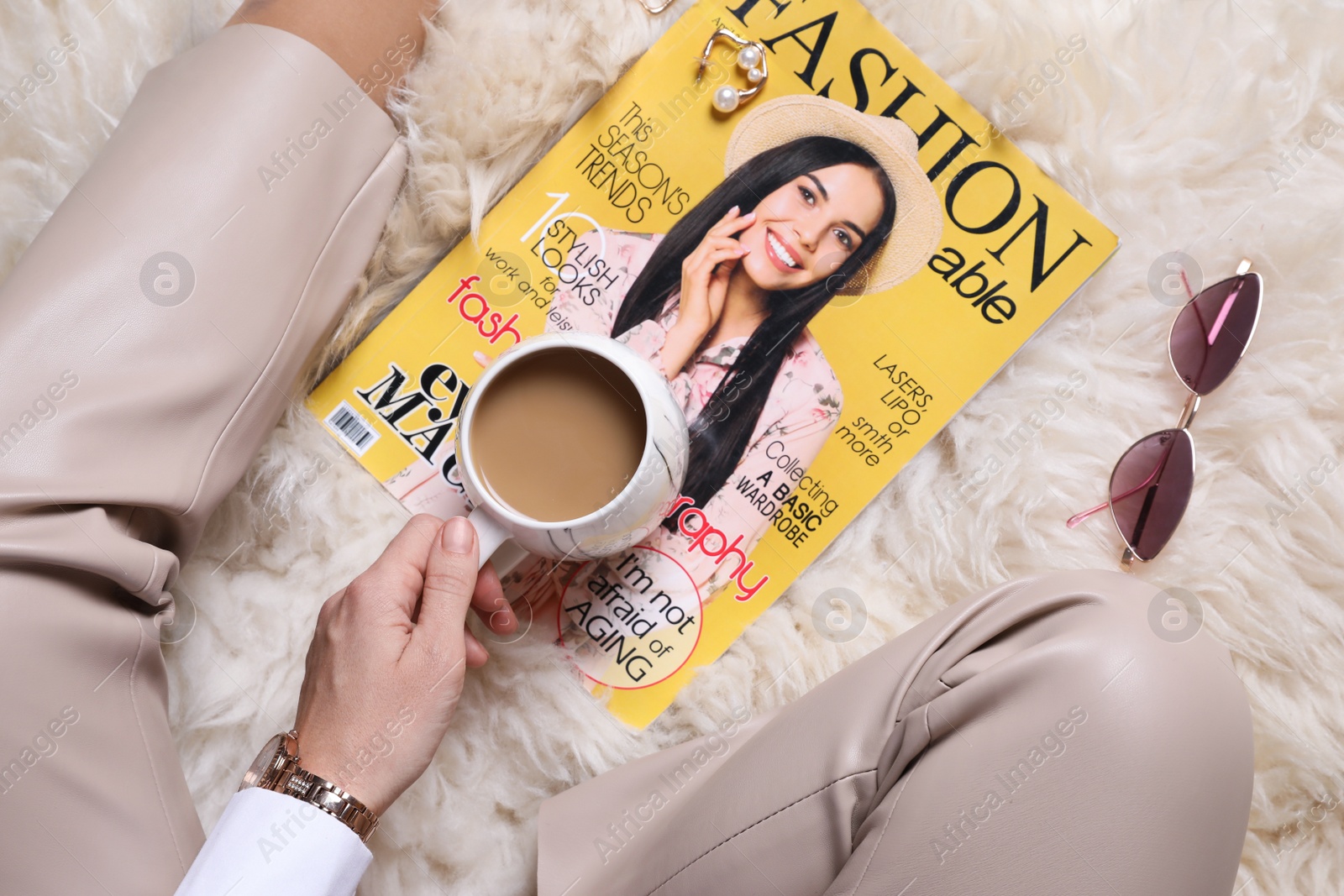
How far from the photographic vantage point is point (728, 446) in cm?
63

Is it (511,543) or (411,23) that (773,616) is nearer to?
(511,543)

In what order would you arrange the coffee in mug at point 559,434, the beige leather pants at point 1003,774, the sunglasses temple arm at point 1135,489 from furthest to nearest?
the sunglasses temple arm at point 1135,489 < the coffee in mug at point 559,434 < the beige leather pants at point 1003,774

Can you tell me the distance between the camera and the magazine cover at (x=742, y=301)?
0.62 m

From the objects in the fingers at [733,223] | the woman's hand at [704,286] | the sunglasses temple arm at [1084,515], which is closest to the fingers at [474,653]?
the woman's hand at [704,286]

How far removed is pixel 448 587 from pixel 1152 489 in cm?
51

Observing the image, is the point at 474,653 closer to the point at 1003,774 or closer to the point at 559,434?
the point at 559,434

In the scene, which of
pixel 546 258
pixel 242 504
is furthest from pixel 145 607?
pixel 546 258

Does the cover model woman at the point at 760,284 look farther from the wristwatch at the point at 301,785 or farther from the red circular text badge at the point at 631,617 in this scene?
the wristwatch at the point at 301,785

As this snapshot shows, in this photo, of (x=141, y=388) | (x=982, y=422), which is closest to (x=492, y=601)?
(x=141, y=388)

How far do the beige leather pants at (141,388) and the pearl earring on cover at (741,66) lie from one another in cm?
25

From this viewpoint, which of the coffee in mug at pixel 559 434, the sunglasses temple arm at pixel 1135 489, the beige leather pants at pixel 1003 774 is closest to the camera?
the beige leather pants at pixel 1003 774

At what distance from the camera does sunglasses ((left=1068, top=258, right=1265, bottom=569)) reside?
0.61m

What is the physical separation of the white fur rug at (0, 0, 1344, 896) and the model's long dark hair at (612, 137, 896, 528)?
0.36ft

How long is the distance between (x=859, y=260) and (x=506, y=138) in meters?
0.28
